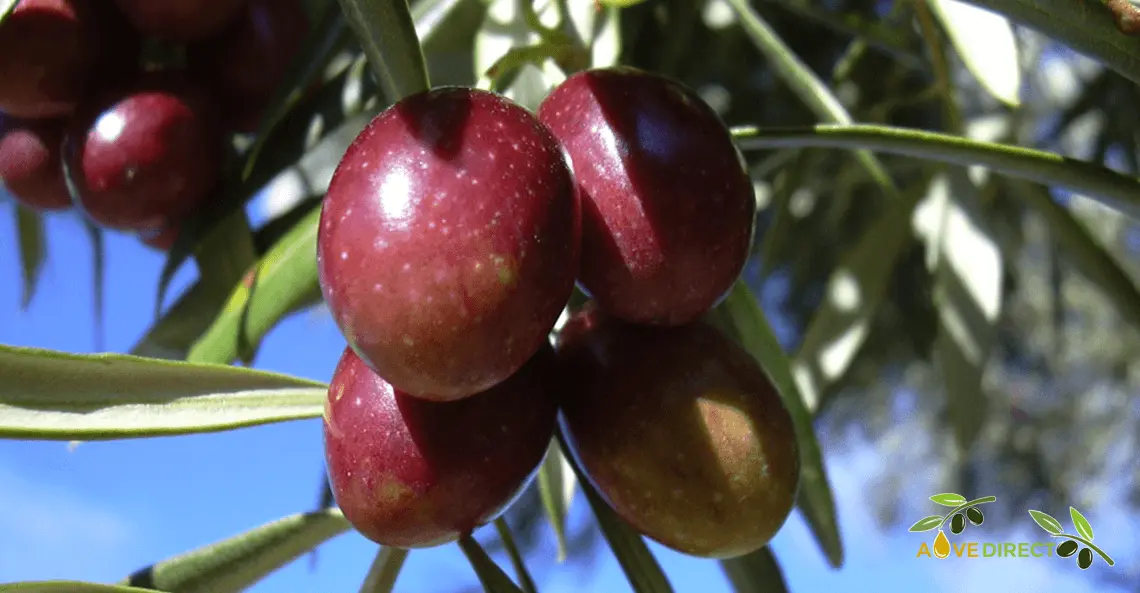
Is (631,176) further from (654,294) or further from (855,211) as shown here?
(855,211)

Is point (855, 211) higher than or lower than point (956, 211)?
lower

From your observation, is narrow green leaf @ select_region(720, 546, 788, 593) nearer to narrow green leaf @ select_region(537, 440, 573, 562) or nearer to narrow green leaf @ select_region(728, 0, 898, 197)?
narrow green leaf @ select_region(537, 440, 573, 562)

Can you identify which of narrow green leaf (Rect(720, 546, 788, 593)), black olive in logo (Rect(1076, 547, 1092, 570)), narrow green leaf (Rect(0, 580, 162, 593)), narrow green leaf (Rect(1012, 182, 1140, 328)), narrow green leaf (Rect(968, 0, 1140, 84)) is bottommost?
black olive in logo (Rect(1076, 547, 1092, 570))

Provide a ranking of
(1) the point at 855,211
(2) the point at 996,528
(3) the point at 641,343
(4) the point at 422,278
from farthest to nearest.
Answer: (2) the point at 996,528, (1) the point at 855,211, (3) the point at 641,343, (4) the point at 422,278

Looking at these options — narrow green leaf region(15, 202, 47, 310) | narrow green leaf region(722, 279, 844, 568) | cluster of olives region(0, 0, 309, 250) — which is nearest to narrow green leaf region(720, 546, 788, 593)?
narrow green leaf region(722, 279, 844, 568)

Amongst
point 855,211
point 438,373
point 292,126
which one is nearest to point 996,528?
point 855,211

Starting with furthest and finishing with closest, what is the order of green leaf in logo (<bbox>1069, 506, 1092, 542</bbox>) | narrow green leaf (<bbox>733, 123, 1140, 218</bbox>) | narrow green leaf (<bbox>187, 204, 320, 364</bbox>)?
1. green leaf in logo (<bbox>1069, 506, 1092, 542</bbox>)
2. narrow green leaf (<bbox>187, 204, 320, 364</bbox>)
3. narrow green leaf (<bbox>733, 123, 1140, 218</bbox>)

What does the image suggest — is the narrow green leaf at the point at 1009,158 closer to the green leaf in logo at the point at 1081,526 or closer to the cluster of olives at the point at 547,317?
the cluster of olives at the point at 547,317

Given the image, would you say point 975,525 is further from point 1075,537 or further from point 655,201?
point 655,201
